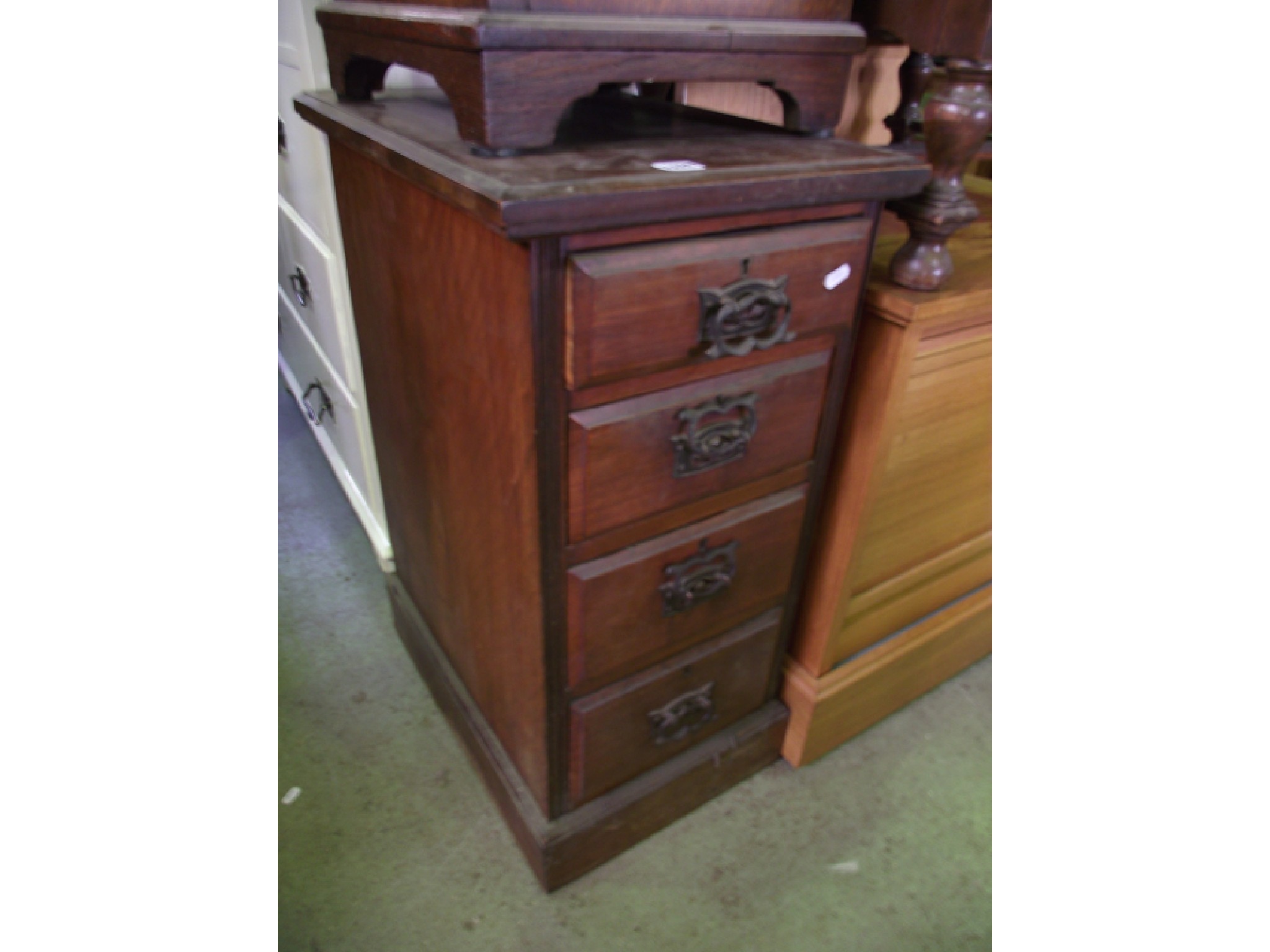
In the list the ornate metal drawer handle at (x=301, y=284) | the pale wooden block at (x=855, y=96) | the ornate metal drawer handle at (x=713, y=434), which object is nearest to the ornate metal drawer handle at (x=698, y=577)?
the ornate metal drawer handle at (x=713, y=434)

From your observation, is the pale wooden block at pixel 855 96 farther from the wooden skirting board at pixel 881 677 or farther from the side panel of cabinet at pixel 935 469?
the wooden skirting board at pixel 881 677

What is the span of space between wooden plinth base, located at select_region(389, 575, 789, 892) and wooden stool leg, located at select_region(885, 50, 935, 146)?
0.89 m

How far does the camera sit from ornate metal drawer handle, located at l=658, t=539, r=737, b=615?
2.84 feet

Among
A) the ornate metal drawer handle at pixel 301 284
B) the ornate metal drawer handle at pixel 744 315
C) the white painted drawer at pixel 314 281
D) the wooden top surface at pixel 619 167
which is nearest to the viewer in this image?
the wooden top surface at pixel 619 167

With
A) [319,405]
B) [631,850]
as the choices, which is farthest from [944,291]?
[319,405]

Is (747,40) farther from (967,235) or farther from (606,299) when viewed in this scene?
(967,235)

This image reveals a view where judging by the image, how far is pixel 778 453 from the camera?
86 cm

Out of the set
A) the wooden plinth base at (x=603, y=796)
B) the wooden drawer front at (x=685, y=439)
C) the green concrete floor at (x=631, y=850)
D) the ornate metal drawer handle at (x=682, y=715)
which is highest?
the wooden drawer front at (x=685, y=439)

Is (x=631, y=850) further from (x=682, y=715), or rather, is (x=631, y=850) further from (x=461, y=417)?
(x=461, y=417)

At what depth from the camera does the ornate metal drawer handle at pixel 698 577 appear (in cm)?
86

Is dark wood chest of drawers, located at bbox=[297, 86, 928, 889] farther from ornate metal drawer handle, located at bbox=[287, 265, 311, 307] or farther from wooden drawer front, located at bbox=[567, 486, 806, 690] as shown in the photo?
ornate metal drawer handle, located at bbox=[287, 265, 311, 307]

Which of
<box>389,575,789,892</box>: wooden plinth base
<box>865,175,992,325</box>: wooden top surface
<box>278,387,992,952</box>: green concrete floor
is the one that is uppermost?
<box>865,175,992,325</box>: wooden top surface

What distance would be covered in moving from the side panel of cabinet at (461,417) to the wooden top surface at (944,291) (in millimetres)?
428

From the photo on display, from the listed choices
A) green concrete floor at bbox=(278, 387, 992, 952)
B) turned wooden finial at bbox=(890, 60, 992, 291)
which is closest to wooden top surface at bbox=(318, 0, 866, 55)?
turned wooden finial at bbox=(890, 60, 992, 291)
